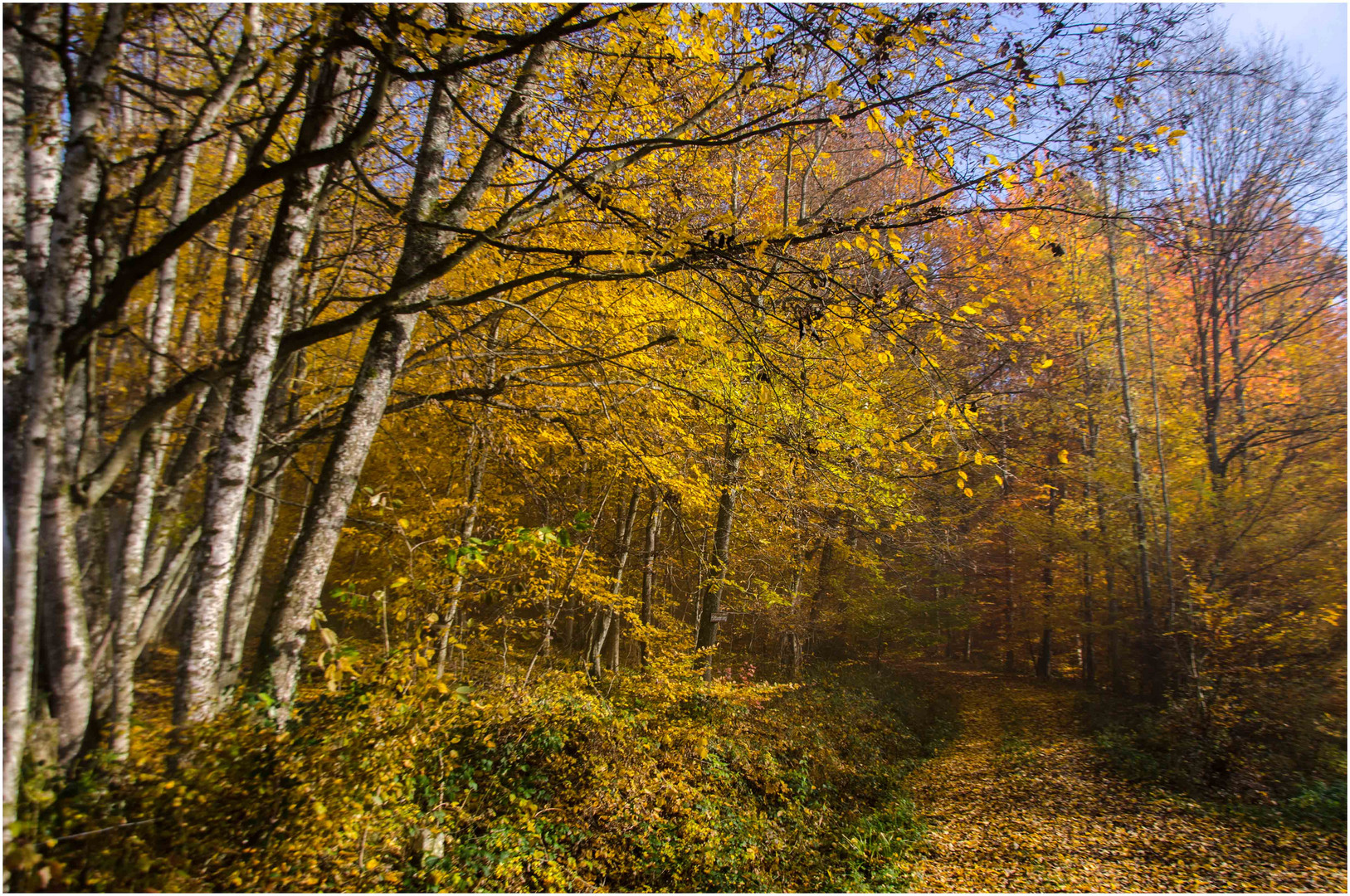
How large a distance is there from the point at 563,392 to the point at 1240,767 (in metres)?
10.2

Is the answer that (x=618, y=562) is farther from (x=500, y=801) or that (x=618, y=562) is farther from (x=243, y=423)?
(x=243, y=423)

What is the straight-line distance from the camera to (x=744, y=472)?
8.52 m

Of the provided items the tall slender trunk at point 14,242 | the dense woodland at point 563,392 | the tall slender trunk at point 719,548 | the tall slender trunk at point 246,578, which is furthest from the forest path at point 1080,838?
the tall slender trunk at point 14,242

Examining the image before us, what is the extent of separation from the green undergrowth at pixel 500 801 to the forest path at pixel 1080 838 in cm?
51

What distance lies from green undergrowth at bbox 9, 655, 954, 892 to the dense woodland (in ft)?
0.09

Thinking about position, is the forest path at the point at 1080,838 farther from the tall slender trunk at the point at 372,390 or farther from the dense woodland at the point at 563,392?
the tall slender trunk at the point at 372,390

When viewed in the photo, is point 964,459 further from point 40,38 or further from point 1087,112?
point 40,38

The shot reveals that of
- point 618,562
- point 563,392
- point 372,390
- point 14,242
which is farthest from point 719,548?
point 14,242

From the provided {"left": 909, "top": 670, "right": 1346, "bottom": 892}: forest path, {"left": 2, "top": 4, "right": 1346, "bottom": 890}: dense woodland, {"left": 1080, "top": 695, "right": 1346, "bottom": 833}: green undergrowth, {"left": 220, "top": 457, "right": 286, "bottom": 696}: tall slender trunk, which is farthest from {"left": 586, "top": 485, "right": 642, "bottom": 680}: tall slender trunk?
{"left": 1080, "top": 695, "right": 1346, "bottom": 833}: green undergrowth

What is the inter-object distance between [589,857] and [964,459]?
13.9ft

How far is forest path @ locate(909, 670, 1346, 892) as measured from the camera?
568 centimetres

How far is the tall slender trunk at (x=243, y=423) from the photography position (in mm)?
2871

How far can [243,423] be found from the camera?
3.03m

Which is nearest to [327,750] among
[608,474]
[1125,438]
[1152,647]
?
[608,474]
